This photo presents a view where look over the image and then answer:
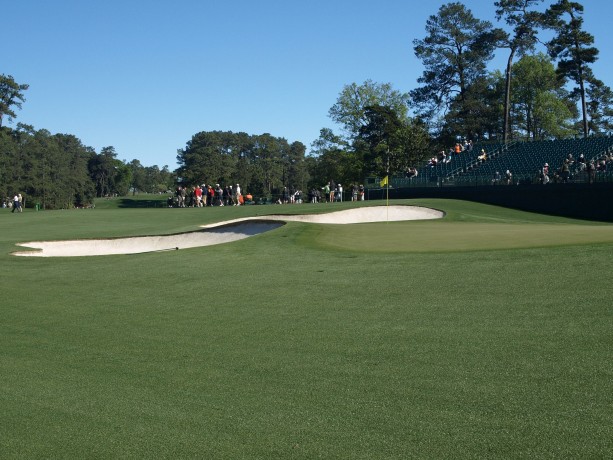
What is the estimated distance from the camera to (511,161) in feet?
171

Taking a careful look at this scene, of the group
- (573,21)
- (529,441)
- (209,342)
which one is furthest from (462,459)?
(573,21)

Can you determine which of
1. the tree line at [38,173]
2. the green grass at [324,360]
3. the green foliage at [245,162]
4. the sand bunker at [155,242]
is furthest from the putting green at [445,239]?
the tree line at [38,173]

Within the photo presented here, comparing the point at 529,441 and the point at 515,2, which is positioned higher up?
the point at 515,2

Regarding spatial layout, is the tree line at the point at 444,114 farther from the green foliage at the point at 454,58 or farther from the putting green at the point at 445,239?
the putting green at the point at 445,239

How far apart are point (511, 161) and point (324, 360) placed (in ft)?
157

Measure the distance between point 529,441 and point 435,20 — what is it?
81.0 metres

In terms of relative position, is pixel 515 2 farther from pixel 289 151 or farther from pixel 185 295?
pixel 289 151

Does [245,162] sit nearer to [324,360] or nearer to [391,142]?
[391,142]

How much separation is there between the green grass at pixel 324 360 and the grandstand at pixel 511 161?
32.6m

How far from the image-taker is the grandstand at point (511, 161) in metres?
45.8

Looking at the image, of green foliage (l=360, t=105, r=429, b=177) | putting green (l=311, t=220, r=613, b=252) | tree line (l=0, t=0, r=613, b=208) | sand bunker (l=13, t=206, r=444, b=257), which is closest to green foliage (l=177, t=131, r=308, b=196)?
tree line (l=0, t=0, r=613, b=208)

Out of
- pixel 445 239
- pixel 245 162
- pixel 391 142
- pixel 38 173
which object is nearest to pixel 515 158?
pixel 391 142

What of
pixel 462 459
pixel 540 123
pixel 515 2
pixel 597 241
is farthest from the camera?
pixel 540 123

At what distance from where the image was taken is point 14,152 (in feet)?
349
